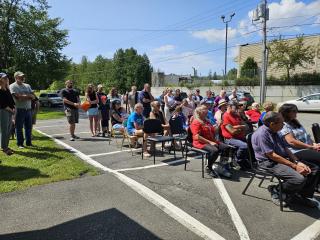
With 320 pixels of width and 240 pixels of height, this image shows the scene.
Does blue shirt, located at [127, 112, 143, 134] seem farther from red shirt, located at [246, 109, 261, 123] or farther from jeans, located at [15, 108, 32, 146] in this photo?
red shirt, located at [246, 109, 261, 123]

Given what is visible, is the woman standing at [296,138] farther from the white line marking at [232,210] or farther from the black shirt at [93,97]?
the black shirt at [93,97]

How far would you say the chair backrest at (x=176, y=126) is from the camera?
26.3 feet

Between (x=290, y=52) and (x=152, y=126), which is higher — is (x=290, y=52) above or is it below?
above

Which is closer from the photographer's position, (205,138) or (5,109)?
(205,138)

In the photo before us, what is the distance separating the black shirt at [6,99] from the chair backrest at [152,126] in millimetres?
3207

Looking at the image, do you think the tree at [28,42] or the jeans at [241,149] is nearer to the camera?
the jeans at [241,149]

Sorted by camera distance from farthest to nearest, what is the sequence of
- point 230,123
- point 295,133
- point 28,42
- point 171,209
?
1. point 28,42
2. point 230,123
3. point 295,133
4. point 171,209

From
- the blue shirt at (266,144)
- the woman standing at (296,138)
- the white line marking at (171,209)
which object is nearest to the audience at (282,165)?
the blue shirt at (266,144)

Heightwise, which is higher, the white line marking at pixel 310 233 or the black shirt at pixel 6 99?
the black shirt at pixel 6 99

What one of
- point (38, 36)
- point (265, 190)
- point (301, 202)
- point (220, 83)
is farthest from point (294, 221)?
point (220, 83)

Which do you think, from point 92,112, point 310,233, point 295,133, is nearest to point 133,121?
point 92,112

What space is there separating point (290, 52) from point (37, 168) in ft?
96.7

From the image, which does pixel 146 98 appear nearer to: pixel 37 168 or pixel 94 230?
pixel 37 168

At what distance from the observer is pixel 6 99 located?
276 inches
